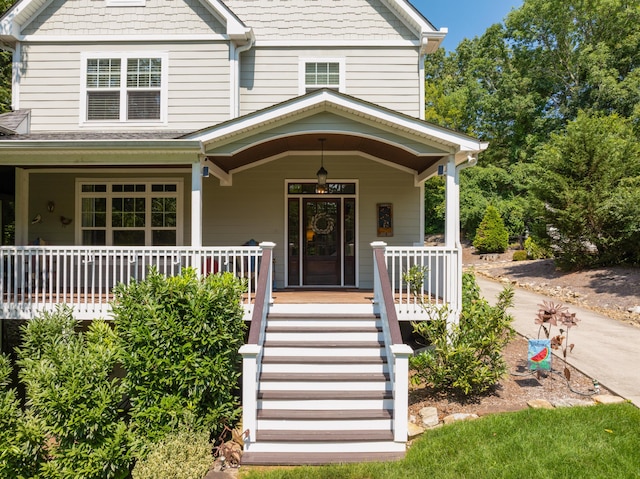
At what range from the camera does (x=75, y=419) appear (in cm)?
476

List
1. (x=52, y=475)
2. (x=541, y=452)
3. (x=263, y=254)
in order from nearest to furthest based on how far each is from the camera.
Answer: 1. (x=541, y=452)
2. (x=52, y=475)
3. (x=263, y=254)

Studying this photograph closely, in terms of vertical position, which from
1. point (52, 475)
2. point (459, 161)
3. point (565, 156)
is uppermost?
point (565, 156)

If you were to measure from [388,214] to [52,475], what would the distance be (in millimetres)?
7404

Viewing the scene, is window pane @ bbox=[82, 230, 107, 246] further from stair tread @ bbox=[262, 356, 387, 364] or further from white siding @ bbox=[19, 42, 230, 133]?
stair tread @ bbox=[262, 356, 387, 364]

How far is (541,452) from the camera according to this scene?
178 inches

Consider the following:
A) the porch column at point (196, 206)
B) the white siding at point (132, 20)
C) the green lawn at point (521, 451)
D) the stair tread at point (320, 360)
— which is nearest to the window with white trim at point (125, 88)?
the white siding at point (132, 20)

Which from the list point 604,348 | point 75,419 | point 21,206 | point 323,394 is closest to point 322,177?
point 323,394

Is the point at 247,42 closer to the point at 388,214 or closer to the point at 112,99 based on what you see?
the point at 112,99

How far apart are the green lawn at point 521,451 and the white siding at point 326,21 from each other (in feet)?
27.2

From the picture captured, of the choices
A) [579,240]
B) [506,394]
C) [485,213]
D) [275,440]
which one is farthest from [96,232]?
[485,213]

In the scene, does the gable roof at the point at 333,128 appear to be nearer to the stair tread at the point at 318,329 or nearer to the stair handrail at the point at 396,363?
the stair handrail at the point at 396,363

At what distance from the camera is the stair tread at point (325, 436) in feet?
16.8

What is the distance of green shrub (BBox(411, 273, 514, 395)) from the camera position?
5.80 meters

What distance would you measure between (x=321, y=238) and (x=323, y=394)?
4.70 metres
